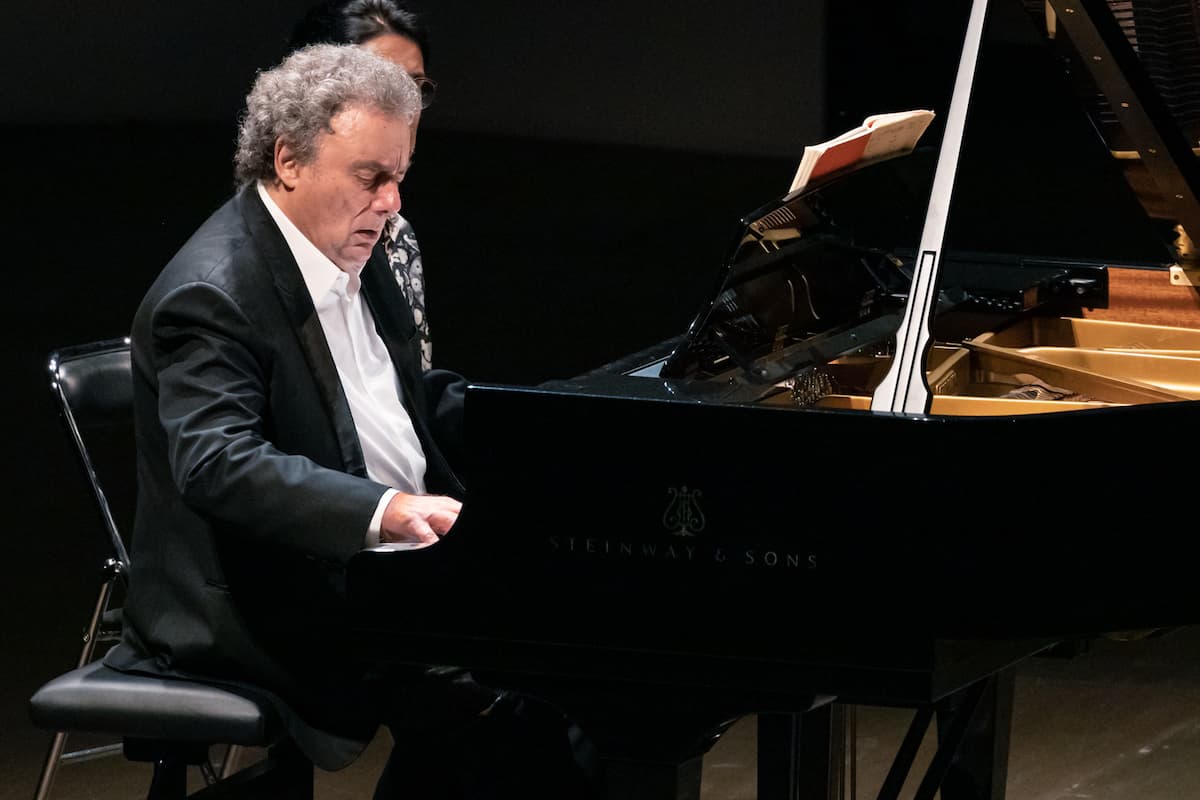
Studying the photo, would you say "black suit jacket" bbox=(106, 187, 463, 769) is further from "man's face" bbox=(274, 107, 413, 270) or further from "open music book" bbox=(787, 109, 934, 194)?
"open music book" bbox=(787, 109, 934, 194)

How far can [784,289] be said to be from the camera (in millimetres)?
2496

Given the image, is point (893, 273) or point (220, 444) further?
point (893, 273)

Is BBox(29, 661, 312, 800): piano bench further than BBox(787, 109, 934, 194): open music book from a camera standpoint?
No

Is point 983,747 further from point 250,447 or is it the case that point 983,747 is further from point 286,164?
point 286,164

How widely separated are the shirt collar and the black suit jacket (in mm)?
17

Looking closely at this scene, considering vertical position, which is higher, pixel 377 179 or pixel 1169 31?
pixel 1169 31

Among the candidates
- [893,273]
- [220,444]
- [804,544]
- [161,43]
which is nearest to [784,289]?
[893,273]

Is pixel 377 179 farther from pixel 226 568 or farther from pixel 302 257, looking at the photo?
pixel 226 568

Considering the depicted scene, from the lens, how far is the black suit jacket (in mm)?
2146

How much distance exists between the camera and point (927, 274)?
A: 2.33m

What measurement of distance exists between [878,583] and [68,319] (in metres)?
5.44

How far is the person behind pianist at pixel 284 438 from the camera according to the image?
2.09 metres

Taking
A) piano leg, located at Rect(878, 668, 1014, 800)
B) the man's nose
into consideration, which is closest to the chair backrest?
the man's nose

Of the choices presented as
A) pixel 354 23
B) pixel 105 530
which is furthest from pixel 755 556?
pixel 354 23
